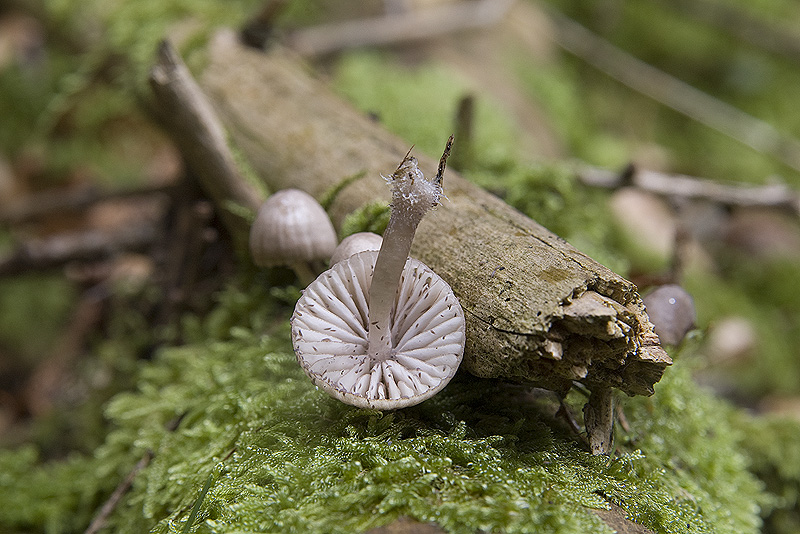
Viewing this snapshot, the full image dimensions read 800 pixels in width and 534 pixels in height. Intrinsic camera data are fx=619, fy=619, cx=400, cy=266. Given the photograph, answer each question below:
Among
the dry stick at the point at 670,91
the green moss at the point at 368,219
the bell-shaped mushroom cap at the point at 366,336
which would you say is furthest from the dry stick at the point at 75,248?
the dry stick at the point at 670,91

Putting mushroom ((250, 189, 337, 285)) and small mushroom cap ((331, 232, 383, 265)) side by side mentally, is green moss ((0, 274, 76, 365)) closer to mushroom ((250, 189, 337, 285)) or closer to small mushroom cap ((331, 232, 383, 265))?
mushroom ((250, 189, 337, 285))

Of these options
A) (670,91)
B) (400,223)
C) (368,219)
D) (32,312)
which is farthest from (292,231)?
(670,91)

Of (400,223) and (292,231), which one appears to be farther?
(292,231)

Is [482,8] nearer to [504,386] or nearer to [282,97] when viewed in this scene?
[282,97]

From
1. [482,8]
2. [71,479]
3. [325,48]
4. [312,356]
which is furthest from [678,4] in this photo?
[71,479]

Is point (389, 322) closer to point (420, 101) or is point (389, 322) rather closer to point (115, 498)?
point (115, 498)

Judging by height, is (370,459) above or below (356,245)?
below
